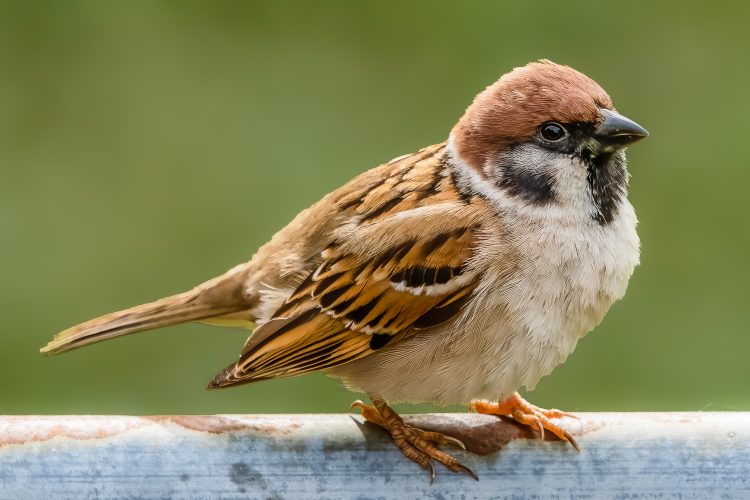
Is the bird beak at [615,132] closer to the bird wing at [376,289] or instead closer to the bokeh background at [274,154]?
the bird wing at [376,289]

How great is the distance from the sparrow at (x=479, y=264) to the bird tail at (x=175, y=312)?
32 centimetres

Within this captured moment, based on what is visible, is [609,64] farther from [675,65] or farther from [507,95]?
[507,95]

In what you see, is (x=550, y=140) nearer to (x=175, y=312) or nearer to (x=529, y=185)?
(x=529, y=185)

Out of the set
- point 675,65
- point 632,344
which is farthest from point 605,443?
point 675,65

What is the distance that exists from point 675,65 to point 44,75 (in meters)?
2.47

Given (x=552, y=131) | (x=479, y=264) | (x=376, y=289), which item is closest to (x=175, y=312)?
(x=376, y=289)

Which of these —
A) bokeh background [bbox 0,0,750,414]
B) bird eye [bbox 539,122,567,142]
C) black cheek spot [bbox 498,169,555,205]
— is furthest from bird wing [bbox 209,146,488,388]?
bokeh background [bbox 0,0,750,414]

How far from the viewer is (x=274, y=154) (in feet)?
18.1

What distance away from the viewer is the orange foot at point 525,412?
3.12 m

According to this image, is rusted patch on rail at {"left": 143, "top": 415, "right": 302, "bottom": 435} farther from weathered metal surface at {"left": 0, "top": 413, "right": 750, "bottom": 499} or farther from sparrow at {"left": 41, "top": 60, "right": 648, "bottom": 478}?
sparrow at {"left": 41, "top": 60, "right": 648, "bottom": 478}

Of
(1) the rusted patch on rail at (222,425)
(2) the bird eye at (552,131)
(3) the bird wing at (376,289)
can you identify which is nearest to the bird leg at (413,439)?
(3) the bird wing at (376,289)

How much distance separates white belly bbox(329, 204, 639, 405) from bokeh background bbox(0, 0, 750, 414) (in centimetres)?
117

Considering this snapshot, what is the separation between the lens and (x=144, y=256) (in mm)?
5312

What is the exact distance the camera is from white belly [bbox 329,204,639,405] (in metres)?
3.36
